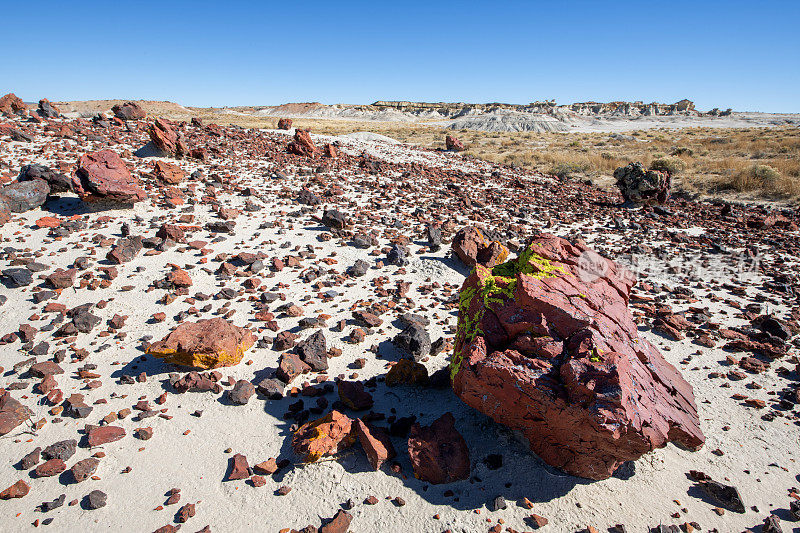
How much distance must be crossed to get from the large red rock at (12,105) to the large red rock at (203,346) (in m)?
16.1

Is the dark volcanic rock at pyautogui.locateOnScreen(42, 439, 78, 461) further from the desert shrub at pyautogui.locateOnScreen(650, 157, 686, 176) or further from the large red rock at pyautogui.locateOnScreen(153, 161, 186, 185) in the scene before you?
the desert shrub at pyautogui.locateOnScreen(650, 157, 686, 176)

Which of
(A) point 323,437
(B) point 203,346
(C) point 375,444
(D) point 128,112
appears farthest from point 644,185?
(D) point 128,112

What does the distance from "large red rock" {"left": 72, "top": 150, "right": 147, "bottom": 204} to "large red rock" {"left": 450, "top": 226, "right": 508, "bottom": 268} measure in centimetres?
771

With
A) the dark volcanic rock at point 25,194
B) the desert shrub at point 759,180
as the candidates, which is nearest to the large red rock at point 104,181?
the dark volcanic rock at point 25,194

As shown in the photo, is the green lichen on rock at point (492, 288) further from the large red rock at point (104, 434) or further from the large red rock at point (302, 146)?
the large red rock at point (302, 146)

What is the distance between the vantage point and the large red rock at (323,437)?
365 centimetres

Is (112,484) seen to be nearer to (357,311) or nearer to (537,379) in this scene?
(357,311)

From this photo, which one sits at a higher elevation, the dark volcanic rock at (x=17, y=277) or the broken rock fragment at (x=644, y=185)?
the broken rock fragment at (x=644, y=185)

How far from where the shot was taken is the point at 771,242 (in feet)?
31.9

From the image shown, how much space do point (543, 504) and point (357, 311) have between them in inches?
147

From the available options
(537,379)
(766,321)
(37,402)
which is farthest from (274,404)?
(766,321)

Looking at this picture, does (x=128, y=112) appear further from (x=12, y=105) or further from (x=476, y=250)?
(x=476, y=250)

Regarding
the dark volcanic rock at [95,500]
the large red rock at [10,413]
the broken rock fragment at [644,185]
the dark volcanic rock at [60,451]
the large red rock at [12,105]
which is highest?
the large red rock at [12,105]

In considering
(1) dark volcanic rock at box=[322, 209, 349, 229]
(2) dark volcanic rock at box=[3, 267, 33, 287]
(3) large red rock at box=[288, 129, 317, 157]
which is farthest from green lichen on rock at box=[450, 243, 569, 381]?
(3) large red rock at box=[288, 129, 317, 157]
